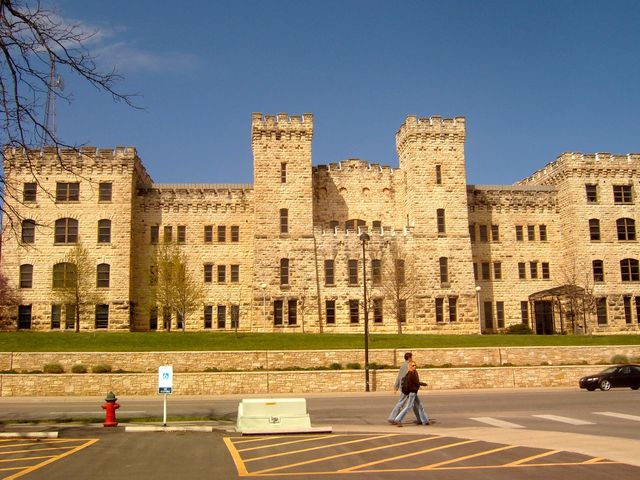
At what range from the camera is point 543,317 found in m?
54.8

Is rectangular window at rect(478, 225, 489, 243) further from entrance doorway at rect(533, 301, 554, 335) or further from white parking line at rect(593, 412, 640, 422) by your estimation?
white parking line at rect(593, 412, 640, 422)

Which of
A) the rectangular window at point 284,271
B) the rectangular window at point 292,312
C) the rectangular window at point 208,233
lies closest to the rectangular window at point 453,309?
the rectangular window at point 292,312

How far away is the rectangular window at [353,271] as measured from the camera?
50.3 metres

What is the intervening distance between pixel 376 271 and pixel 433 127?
12.3 meters

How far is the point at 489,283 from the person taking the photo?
2170 inches

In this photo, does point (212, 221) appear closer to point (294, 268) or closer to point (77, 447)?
point (294, 268)

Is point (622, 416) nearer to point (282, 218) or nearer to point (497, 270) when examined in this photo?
point (282, 218)

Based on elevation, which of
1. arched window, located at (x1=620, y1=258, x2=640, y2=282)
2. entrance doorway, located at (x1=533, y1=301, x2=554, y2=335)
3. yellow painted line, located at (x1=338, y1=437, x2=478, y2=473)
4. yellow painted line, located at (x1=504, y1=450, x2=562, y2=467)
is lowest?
yellow painted line, located at (x1=504, y1=450, x2=562, y2=467)

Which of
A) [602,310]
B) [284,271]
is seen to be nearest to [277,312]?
[284,271]

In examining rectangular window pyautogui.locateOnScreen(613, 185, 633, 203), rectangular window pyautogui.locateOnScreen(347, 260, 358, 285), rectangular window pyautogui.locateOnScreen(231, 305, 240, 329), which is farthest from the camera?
rectangular window pyautogui.locateOnScreen(613, 185, 633, 203)

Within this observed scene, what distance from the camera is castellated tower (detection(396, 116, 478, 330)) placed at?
4997 cm

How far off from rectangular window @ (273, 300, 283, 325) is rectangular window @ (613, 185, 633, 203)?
2871 centimetres

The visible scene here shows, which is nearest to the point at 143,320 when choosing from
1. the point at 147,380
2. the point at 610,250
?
the point at 147,380

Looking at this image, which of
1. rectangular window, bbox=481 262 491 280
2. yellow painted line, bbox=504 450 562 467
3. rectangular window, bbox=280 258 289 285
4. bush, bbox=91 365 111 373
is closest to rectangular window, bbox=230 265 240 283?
rectangular window, bbox=280 258 289 285
